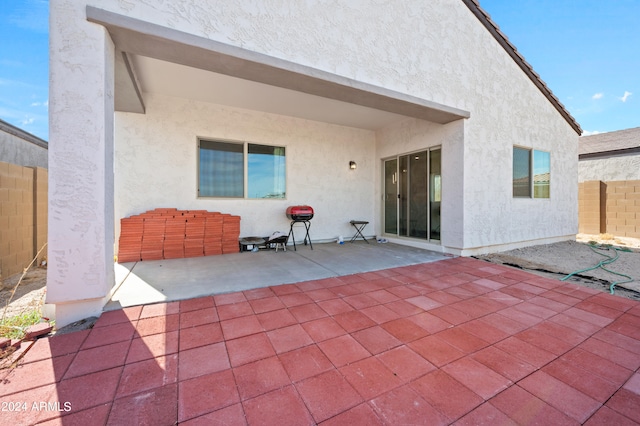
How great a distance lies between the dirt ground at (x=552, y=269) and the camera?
2.99 metres

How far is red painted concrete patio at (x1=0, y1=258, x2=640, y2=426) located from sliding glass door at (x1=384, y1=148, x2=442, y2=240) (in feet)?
9.02

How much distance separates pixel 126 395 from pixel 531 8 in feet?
37.0

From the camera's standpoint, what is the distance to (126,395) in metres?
1.33

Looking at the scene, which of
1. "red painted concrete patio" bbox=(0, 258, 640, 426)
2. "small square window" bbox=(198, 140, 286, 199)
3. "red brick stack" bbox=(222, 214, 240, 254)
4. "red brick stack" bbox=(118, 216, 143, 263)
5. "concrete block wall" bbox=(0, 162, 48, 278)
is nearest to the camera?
"red painted concrete patio" bbox=(0, 258, 640, 426)

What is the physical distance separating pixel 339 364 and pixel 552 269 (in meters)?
4.26

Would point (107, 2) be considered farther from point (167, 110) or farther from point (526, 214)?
point (526, 214)

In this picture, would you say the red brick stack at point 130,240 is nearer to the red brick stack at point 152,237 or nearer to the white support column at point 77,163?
the red brick stack at point 152,237

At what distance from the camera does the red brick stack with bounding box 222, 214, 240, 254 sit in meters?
4.89

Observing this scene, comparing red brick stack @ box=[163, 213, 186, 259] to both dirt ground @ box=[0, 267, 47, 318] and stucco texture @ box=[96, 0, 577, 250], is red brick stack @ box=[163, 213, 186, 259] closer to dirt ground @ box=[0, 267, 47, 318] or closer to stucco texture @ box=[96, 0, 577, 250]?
dirt ground @ box=[0, 267, 47, 318]

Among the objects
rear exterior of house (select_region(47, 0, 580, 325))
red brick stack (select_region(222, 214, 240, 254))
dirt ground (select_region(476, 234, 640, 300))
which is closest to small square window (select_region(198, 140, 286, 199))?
rear exterior of house (select_region(47, 0, 580, 325))

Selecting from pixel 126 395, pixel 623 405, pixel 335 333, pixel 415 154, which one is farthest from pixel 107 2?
pixel 415 154

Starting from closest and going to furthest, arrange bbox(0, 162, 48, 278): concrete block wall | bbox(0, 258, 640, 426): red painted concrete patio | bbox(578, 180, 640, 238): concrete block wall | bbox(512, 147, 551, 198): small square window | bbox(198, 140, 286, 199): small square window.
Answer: bbox(0, 258, 640, 426): red painted concrete patio → bbox(0, 162, 48, 278): concrete block wall → bbox(198, 140, 286, 199): small square window → bbox(512, 147, 551, 198): small square window → bbox(578, 180, 640, 238): concrete block wall

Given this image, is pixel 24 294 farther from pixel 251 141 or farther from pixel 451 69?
pixel 451 69

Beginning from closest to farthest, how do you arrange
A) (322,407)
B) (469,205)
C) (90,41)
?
(322,407) < (90,41) < (469,205)
